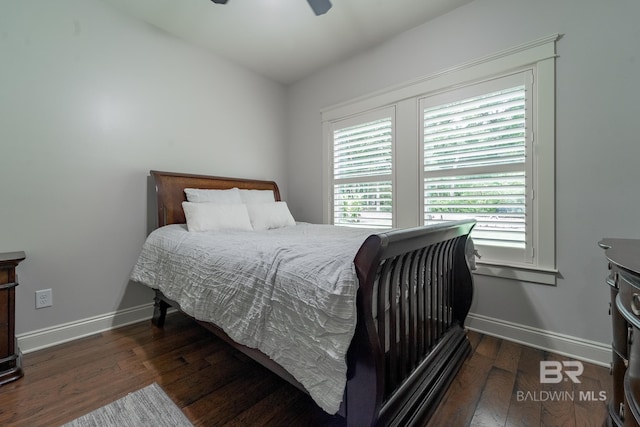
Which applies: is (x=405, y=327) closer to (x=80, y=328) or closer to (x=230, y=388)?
(x=230, y=388)

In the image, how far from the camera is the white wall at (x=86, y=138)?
1.90 m

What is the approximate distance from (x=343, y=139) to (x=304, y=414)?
2649 millimetres

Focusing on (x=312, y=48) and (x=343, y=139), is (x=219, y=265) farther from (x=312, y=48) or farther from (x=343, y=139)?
(x=312, y=48)

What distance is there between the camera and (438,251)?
156 centimetres

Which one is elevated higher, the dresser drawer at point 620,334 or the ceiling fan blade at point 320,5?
the ceiling fan blade at point 320,5

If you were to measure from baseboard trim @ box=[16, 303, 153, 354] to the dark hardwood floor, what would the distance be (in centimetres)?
9

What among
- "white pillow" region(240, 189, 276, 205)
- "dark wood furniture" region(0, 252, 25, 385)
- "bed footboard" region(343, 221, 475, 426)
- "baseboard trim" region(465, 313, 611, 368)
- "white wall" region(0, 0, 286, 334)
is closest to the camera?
"bed footboard" region(343, 221, 475, 426)

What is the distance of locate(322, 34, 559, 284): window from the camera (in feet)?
6.39

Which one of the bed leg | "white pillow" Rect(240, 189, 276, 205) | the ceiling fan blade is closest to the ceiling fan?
the ceiling fan blade

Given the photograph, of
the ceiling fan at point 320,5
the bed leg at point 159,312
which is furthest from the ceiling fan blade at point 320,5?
the bed leg at point 159,312

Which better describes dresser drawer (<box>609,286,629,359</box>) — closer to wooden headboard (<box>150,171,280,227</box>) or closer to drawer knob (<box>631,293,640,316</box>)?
drawer knob (<box>631,293,640,316</box>)

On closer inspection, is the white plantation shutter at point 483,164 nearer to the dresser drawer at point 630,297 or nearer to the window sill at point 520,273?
the window sill at point 520,273

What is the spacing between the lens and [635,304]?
2.65ft

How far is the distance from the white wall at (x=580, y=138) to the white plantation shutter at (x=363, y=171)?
0.92 metres
